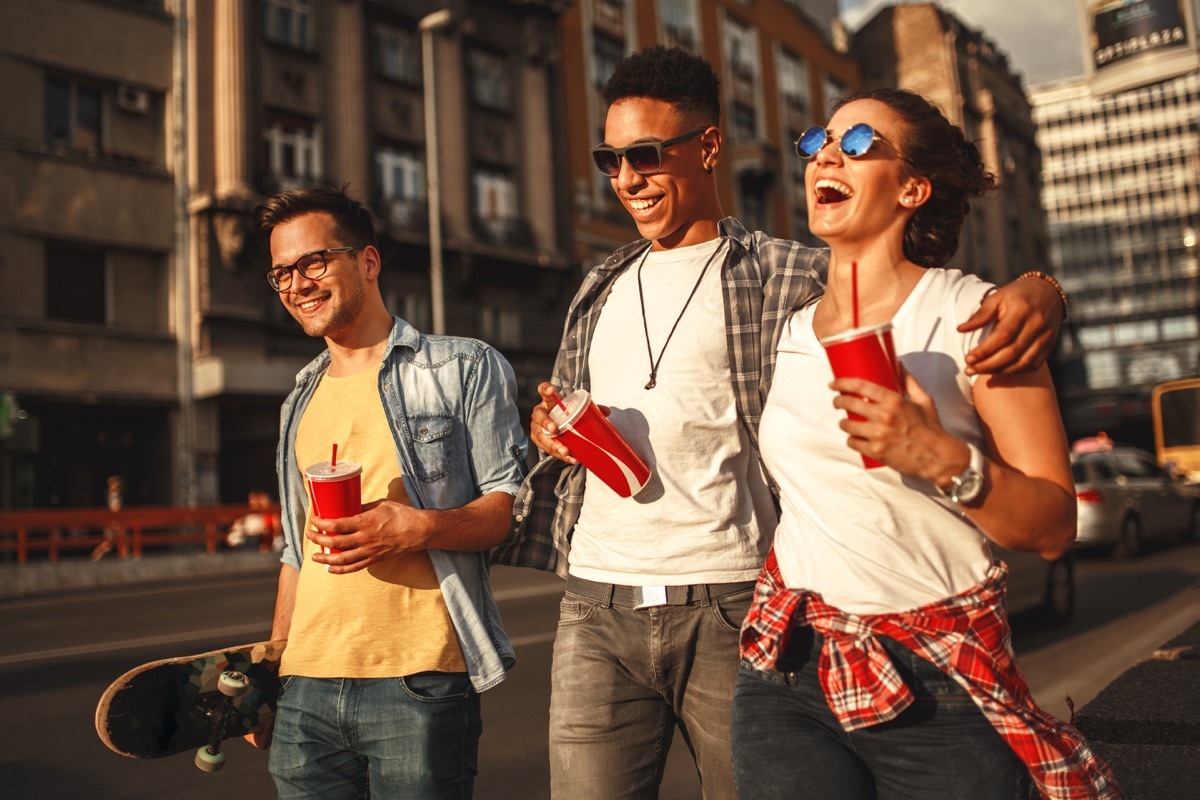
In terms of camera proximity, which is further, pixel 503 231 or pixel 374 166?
pixel 503 231

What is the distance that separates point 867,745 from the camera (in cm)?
191

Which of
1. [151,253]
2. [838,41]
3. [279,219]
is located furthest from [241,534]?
[838,41]

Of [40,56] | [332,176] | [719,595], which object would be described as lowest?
[719,595]

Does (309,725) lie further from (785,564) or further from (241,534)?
(241,534)

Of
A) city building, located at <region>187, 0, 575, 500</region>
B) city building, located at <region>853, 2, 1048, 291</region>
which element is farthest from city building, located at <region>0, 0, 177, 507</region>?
city building, located at <region>853, 2, 1048, 291</region>

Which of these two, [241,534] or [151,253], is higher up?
[151,253]

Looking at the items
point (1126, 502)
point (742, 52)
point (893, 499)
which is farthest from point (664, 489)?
point (742, 52)

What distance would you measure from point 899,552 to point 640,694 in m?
0.93

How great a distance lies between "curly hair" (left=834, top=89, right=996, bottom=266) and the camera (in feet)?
7.10

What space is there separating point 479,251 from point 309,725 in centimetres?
2579

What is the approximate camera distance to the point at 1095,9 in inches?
452

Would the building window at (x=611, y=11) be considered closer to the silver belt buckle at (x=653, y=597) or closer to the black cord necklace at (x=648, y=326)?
the black cord necklace at (x=648, y=326)

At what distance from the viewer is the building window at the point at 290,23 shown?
25203 mm

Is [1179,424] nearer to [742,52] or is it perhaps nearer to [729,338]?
[742,52]
